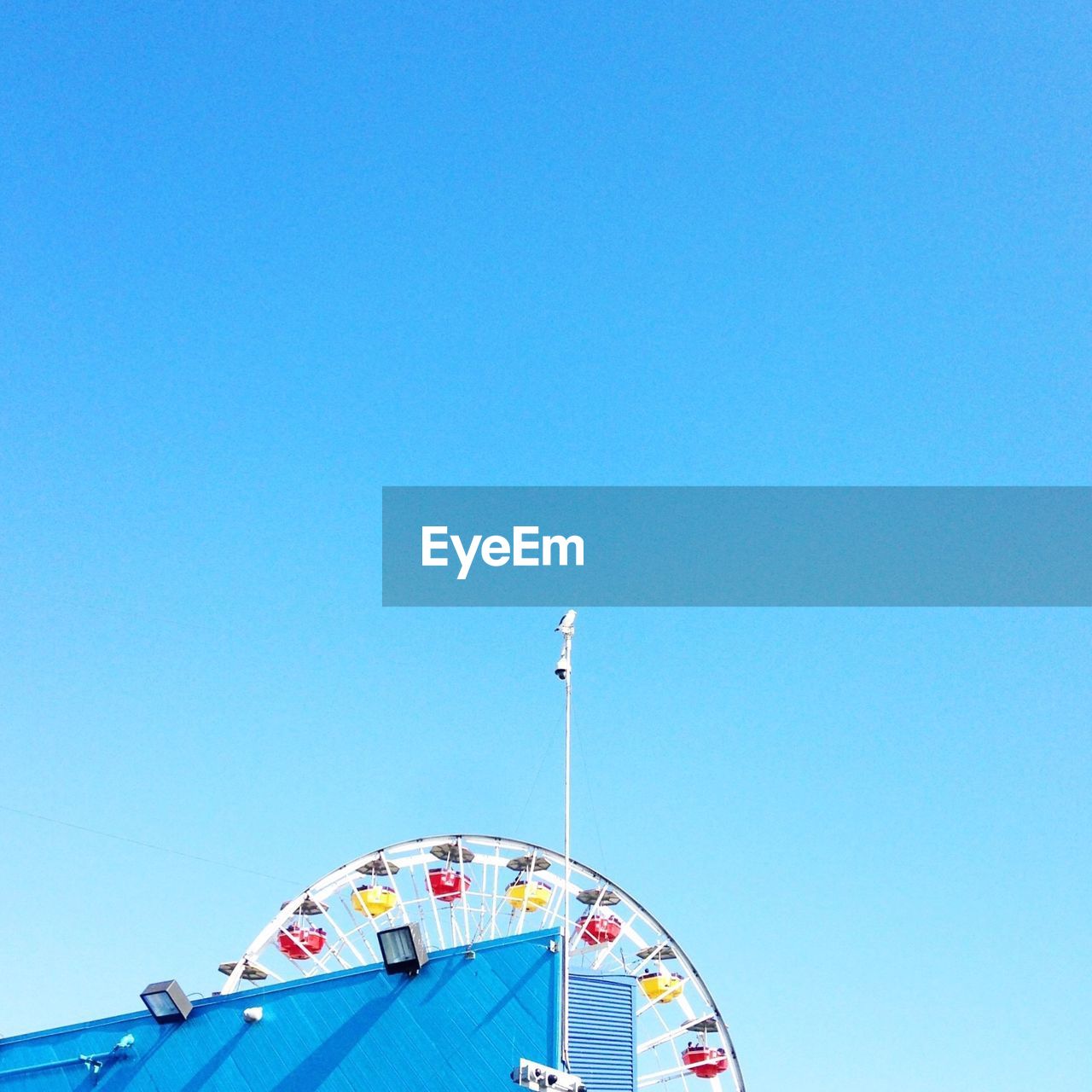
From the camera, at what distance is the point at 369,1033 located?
2744cm

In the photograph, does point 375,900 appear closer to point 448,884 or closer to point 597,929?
point 448,884

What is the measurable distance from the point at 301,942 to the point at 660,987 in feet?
45.6

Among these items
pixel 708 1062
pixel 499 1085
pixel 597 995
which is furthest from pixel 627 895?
pixel 499 1085

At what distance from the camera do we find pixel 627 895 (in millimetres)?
42812

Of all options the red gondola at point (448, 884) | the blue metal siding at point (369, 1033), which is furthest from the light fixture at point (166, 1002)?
the red gondola at point (448, 884)

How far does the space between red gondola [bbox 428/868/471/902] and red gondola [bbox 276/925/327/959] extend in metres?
4.57

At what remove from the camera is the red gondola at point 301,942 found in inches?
1636

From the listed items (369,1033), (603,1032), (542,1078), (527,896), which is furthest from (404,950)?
(527,896)

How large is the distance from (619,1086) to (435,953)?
726 cm

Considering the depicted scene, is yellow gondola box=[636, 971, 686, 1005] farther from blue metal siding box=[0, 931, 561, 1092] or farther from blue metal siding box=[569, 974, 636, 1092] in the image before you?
blue metal siding box=[0, 931, 561, 1092]

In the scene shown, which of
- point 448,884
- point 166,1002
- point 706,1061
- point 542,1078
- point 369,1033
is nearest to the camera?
point 542,1078

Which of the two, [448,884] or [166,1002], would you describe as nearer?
[166,1002]

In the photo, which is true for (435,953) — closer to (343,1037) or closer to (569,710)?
(343,1037)

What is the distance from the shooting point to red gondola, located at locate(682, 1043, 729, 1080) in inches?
1549
